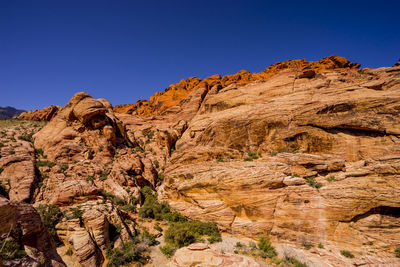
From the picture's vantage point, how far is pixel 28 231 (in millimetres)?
8859

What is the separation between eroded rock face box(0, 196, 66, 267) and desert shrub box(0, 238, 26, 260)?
13.9 inches

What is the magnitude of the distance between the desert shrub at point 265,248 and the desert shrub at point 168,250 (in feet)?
23.6

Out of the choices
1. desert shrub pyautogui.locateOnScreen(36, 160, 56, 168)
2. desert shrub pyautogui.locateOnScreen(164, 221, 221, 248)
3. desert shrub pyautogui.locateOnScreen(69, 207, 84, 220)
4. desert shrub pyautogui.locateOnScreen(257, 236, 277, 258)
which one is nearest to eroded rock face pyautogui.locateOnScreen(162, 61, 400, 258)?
desert shrub pyautogui.locateOnScreen(257, 236, 277, 258)

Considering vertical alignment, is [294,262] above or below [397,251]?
below

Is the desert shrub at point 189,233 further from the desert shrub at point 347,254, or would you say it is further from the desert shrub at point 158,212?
the desert shrub at point 347,254

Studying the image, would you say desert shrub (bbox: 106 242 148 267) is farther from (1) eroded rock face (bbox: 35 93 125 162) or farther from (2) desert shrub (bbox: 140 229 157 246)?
(1) eroded rock face (bbox: 35 93 125 162)

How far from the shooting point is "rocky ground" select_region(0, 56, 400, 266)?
1255 centimetres

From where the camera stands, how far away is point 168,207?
69.0 feet

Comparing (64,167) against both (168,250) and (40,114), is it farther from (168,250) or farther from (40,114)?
(40,114)

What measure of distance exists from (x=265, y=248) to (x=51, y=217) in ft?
58.8

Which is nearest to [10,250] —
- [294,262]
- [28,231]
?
[28,231]

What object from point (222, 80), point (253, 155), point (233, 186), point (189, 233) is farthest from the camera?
point (222, 80)

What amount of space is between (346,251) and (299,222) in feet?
10.7

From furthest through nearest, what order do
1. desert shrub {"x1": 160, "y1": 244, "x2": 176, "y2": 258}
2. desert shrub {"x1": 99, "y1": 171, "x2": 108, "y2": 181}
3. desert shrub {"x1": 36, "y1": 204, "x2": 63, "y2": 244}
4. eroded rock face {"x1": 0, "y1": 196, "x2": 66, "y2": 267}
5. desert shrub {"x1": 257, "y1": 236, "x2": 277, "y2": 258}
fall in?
desert shrub {"x1": 99, "y1": 171, "x2": 108, "y2": 181}, desert shrub {"x1": 160, "y1": 244, "x2": 176, "y2": 258}, desert shrub {"x1": 257, "y1": 236, "x2": 277, "y2": 258}, desert shrub {"x1": 36, "y1": 204, "x2": 63, "y2": 244}, eroded rock face {"x1": 0, "y1": 196, "x2": 66, "y2": 267}
